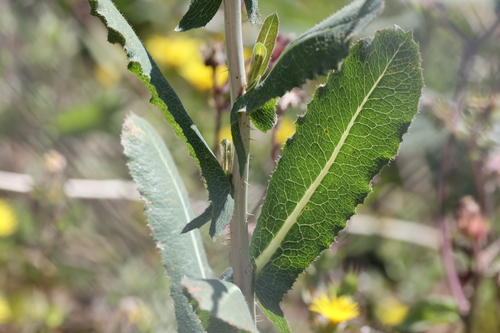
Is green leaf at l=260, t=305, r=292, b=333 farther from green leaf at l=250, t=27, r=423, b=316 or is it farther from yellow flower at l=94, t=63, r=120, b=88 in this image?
yellow flower at l=94, t=63, r=120, b=88

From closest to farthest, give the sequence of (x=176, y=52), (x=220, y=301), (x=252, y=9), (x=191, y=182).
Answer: (x=220, y=301)
(x=252, y=9)
(x=191, y=182)
(x=176, y=52)

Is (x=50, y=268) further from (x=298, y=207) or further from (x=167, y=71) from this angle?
(x=298, y=207)

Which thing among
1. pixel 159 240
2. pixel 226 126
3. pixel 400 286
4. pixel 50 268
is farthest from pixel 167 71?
pixel 159 240

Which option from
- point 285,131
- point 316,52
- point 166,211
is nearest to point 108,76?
point 285,131

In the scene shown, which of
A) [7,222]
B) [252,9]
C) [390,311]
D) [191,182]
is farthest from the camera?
[191,182]

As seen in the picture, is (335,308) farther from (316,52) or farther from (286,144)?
(316,52)


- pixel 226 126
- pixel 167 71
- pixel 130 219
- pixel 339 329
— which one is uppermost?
pixel 167 71
